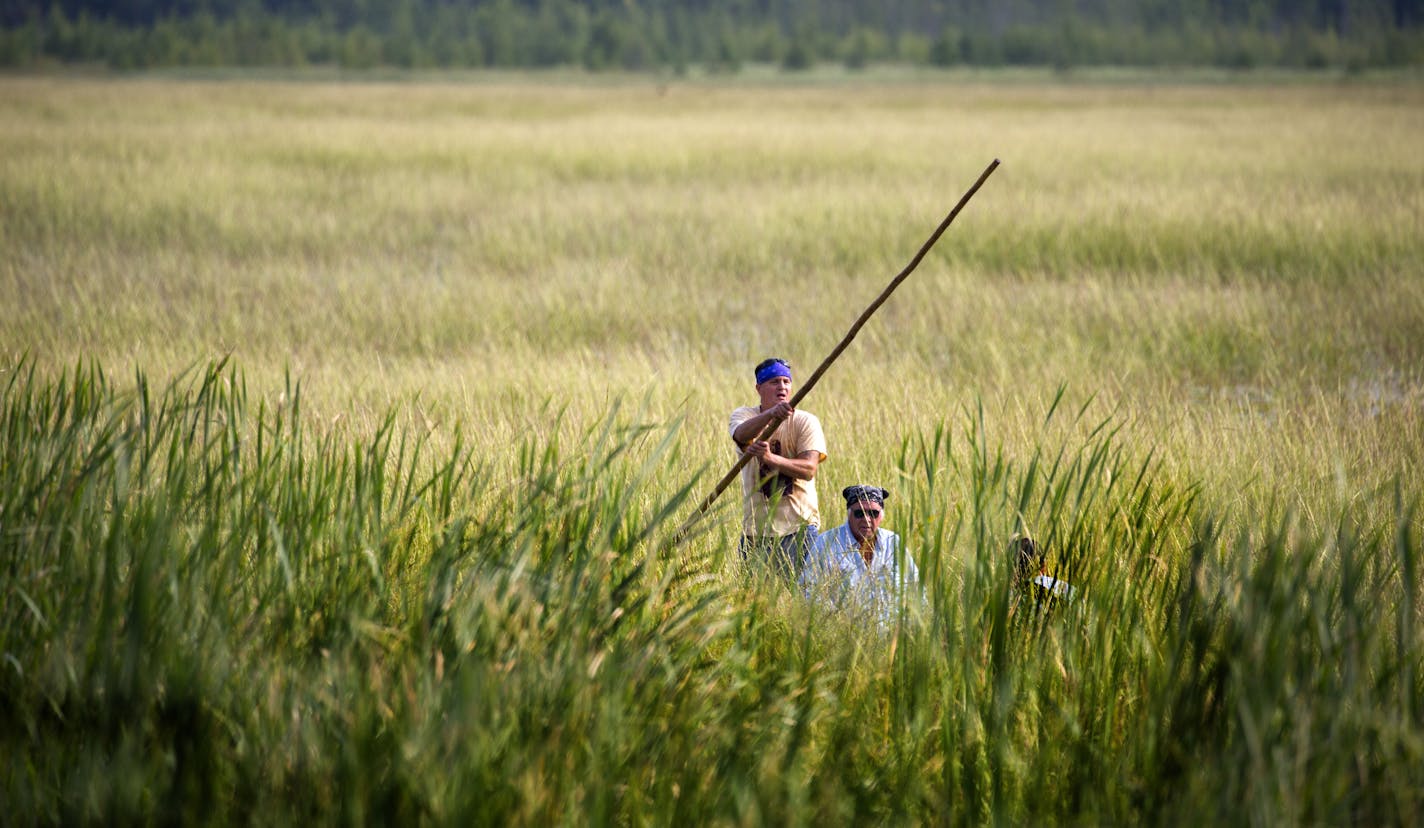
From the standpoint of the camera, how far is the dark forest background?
3669 inches

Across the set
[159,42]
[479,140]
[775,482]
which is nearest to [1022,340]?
[775,482]

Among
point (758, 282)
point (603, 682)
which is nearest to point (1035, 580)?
point (603, 682)

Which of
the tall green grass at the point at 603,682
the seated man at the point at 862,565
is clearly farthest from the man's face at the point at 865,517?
the tall green grass at the point at 603,682

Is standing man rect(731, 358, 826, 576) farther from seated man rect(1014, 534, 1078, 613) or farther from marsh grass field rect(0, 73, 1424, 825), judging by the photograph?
seated man rect(1014, 534, 1078, 613)

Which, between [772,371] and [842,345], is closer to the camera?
[842,345]

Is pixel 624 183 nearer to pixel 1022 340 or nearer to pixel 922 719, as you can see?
pixel 1022 340

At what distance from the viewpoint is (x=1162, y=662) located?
8.22 ft

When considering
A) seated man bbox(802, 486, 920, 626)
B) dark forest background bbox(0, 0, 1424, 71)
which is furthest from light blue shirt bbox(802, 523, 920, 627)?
dark forest background bbox(0, 0, 1424, 71)

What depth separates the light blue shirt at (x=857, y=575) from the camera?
9.00 feet

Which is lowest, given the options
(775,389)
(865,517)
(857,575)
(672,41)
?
(857,575)

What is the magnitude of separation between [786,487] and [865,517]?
23 cm

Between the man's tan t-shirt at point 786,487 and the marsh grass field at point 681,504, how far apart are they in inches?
5.4

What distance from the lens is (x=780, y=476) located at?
318 centimetres

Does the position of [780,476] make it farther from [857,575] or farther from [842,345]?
[842,345]
